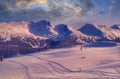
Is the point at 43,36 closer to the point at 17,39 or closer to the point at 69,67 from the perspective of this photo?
the point at 17,39

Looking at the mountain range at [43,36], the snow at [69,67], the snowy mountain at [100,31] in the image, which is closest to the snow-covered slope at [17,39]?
the mountain range at [43,36]

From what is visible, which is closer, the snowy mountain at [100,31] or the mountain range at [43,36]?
the mountain range at [43,36]

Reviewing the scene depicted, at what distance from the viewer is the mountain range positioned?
6186 centimetres

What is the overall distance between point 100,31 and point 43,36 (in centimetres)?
1384

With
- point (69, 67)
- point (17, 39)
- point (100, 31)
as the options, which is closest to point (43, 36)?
point (17, 39)

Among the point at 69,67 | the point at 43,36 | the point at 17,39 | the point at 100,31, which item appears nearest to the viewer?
the point at 69,67

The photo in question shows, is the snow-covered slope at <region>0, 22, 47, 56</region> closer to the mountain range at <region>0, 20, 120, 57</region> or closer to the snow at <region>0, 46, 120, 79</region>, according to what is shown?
the mountain range at <region>0, 20, 120, 57</region>

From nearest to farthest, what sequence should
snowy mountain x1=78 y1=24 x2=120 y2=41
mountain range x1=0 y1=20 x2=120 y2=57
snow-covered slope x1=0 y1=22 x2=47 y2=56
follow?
1. snow-covered slope x1=0 y1=22 x2=47 y2=56
2. mountain range x1=0 y1=20 x2=120 y2=57
3. snowy mountain x1=78 y1=24 x2=120 y2=41

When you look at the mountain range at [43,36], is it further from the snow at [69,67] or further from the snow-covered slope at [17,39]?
the snow at [69,67]

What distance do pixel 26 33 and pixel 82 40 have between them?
12.6 meters

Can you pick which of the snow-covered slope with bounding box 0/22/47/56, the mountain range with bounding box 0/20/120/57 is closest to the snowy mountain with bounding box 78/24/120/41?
the mountain range with bounding box 0/20/120/57

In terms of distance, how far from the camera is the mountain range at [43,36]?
203ft

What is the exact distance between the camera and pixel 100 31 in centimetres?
7831

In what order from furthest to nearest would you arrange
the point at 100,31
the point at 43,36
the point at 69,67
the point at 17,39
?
1. the point at 100,31
2. the point at 43,36
3. the point at 17,39
4. the point at 69,67
